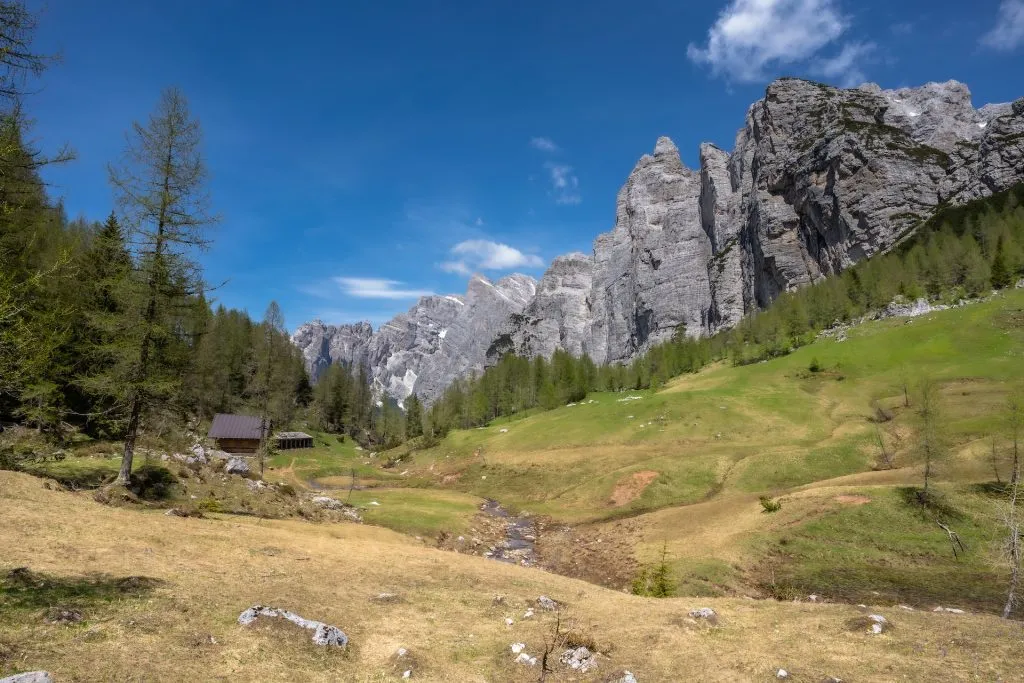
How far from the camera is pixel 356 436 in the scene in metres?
167

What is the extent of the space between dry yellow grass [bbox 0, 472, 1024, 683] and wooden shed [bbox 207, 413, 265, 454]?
67.2 m

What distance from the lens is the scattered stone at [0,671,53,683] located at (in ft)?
30.1

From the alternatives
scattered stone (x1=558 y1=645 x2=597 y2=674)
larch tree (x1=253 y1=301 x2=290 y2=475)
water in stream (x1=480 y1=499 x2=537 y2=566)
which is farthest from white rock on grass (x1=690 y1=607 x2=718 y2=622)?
larch tree (x1=253 y1=301 x2=290 y2=475)

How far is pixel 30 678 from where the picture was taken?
9445 mm

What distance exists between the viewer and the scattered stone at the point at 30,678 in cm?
917

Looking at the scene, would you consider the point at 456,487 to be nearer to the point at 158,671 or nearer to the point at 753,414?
the point at 753,414

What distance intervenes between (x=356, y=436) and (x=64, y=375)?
124429 millimetres

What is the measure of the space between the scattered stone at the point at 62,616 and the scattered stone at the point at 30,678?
3.90 m

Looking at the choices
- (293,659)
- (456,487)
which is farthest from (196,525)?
(456,487)

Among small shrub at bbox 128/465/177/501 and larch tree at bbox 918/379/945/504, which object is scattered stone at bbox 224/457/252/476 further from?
larch tree at bbox 918/379/945/504

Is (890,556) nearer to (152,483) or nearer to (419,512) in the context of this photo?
(419,512)

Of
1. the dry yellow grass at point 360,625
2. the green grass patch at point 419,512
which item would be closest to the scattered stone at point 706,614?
the dry yellow grass at point 360,625

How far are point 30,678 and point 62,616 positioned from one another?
469 cm

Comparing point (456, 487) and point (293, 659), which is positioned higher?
point (293, 659)
